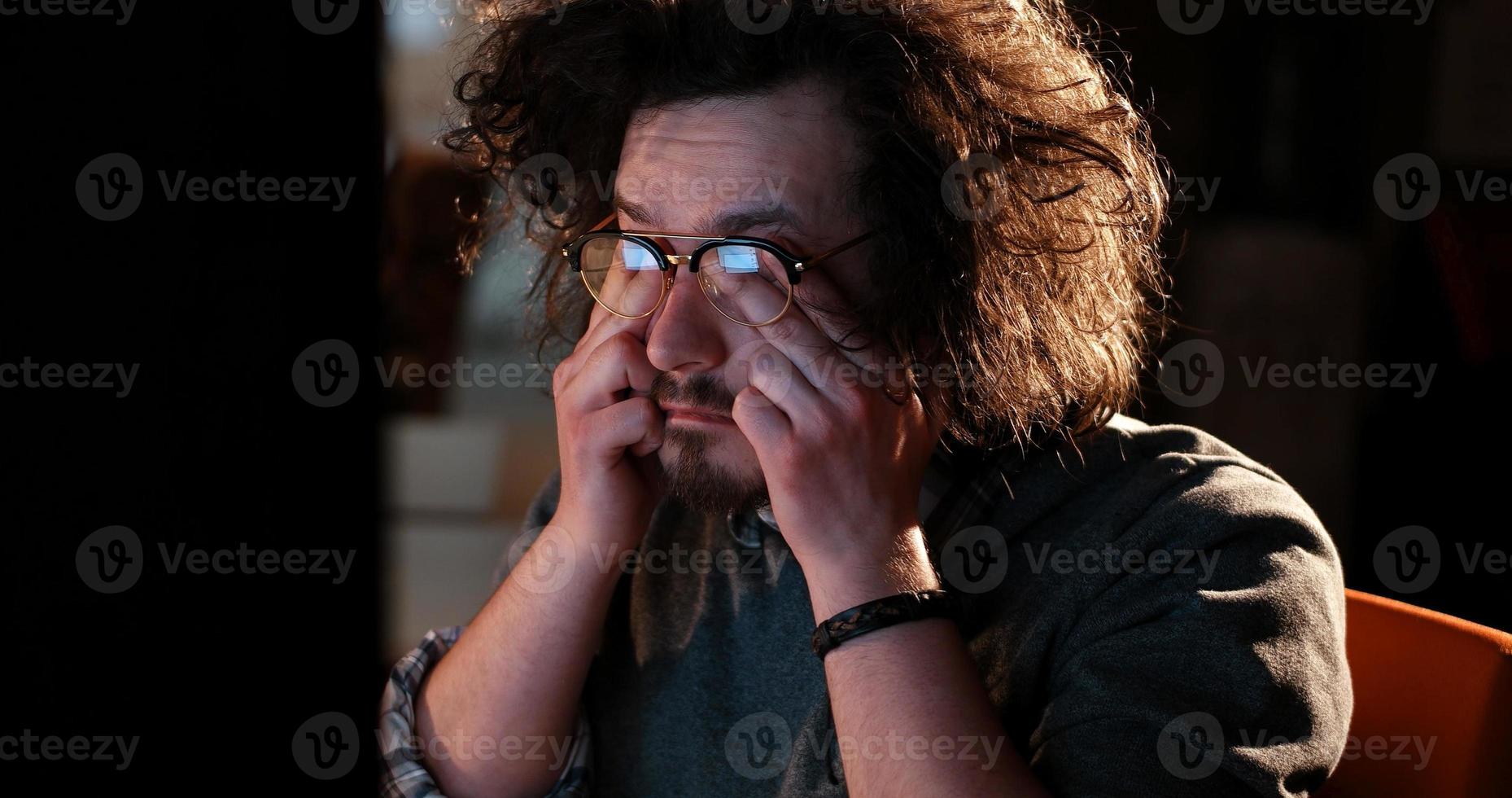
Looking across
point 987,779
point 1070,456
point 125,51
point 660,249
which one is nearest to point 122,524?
point 125,51

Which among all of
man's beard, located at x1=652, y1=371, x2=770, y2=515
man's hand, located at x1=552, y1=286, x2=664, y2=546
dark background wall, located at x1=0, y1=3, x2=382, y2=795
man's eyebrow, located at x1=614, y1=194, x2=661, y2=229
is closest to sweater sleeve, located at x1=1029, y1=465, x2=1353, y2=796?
man's beard, located at x1=652, y1=371, x2=770, y2=515

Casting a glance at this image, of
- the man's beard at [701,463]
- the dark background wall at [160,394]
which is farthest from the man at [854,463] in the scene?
the dark background wall at [160,394]

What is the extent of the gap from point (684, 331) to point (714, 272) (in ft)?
0.23

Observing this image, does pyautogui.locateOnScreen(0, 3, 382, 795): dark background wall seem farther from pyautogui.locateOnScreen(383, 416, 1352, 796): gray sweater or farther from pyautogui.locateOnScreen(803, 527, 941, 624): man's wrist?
pyautogui.locateOnScreen(803, 527, 941, 624): man's wrist

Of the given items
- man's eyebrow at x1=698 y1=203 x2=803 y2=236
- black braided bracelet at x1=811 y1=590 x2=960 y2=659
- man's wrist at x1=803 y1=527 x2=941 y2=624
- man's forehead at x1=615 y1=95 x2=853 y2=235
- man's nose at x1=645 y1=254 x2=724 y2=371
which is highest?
man's forehead at x1=615 y1=95 x2=853 y2=235

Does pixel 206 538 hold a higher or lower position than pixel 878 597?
higher

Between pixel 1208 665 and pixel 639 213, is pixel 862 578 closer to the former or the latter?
pixel 1208 665

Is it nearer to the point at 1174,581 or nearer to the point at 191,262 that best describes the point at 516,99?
the point at 191,262

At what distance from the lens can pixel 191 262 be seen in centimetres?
112

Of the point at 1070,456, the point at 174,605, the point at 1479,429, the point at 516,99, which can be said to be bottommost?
the point at 1479,429

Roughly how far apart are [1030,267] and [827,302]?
10.9 inches

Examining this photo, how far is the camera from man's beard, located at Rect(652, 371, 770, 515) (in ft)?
4.06

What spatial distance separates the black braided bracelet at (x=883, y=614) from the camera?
1059 millimetres

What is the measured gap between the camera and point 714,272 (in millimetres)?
1235
